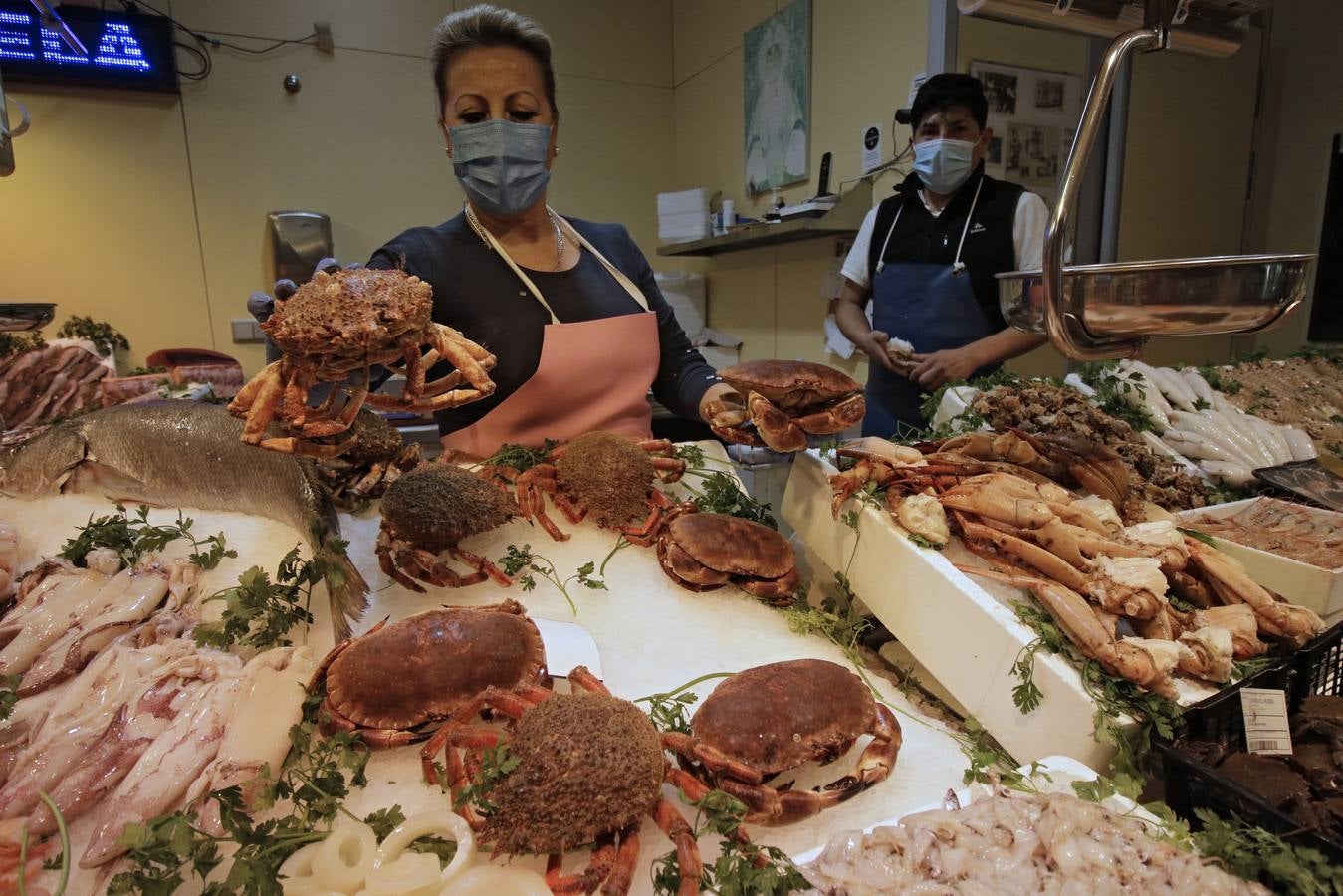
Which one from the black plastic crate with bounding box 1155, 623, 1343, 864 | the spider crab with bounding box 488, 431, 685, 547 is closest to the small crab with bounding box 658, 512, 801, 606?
the spider crab with bounding box 488, 431, 685, 547

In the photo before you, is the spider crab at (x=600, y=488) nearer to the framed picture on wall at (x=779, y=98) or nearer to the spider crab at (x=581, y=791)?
the spider crab at (x=581, y=791)

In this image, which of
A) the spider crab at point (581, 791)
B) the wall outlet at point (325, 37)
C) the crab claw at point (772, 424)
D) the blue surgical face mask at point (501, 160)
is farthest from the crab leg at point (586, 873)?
the wall outlet at point (325, 37)

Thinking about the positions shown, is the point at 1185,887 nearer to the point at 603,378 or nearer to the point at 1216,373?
the point at 603,378

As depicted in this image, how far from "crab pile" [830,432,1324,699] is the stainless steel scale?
1.56ft

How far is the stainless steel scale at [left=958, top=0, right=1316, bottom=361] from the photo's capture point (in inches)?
46.9

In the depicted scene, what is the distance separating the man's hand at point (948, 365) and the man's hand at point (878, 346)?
14 cm

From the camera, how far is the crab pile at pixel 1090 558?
1319 millimetres

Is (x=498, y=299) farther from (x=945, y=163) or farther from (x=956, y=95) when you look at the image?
(x=956, y=95)

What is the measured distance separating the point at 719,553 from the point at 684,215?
179 inches

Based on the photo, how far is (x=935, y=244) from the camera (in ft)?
10.0

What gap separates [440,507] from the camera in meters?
1.73

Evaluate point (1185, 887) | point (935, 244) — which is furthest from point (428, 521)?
point (935, 244)

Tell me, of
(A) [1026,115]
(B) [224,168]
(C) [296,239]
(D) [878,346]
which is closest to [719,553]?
(D) [878,346]

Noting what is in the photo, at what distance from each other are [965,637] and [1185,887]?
1.83 ft
